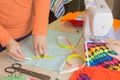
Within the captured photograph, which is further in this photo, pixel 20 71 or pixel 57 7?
pixel 57 7

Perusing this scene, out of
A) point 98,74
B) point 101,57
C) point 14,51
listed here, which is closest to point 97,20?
point 101,57

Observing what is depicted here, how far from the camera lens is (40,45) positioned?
1066 mm

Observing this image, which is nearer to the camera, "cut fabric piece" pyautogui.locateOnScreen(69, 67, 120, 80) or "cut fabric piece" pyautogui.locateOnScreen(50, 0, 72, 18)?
"cut fabric piece" pyautogui.locateOnScreen(69, 67, 120, 80)

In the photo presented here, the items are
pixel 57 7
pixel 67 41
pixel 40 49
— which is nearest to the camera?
pixel 40 49

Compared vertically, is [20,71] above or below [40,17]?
below

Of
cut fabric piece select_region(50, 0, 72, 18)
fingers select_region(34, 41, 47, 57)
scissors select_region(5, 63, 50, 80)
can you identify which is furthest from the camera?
cut fabric piece select_region(50, 0, 72, 18)

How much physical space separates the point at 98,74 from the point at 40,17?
1.31ft

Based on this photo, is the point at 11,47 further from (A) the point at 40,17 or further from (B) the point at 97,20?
(B) the point at 97,20

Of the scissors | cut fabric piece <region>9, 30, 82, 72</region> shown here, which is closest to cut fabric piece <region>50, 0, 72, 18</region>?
cut fabric piece <region>9, 30, 82, 72</region>

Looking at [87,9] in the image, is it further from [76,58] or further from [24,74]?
[24,74]

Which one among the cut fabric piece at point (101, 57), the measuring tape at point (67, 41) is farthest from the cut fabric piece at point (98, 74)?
the measuring tape at point (67, 41)

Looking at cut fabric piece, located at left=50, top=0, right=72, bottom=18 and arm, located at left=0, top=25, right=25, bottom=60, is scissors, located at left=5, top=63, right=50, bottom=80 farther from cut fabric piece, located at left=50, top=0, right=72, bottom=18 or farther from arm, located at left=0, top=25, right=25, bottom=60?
cut fabric piece, located at left=50, top=0, right=72, bottom=18

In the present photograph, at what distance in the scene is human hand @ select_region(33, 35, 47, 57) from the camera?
1.05 meters

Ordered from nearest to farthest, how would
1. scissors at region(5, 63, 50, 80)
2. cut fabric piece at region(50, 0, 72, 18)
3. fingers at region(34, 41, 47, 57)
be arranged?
1. scissors at region(5, 63, 50, 80)
2. fingers at region(34, 41, 47, 57)
3. cut fabric piece at region(50, 0, 72, 18)
